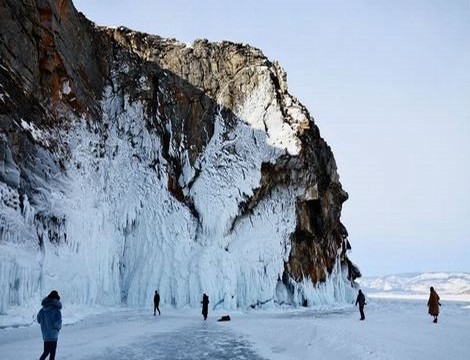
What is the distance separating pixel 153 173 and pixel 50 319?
23.2m

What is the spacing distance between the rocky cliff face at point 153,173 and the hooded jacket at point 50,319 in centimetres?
906

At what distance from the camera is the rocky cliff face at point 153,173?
20953 mm

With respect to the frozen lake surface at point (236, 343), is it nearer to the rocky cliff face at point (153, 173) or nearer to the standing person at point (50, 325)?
the standing person at point (50, 325)

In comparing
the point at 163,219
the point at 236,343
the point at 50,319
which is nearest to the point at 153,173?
the point at 163,219

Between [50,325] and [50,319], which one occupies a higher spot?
[50,319]

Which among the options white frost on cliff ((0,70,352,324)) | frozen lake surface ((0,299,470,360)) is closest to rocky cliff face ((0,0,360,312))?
white frost on cliff ((0,70,352,324))

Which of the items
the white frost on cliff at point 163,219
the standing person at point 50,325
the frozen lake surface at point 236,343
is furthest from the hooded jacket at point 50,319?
the white frost on cliff at point 163,219

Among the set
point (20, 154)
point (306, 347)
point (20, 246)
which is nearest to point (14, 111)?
point (20, 154)

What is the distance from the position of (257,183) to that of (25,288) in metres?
19.6

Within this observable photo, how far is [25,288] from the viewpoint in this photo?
17562 mm

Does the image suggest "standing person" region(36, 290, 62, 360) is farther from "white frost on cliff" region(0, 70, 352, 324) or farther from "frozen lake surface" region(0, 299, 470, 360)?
"white frost on cliff" region(0, 70, 352, 324)

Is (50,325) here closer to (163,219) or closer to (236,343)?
(236,343)

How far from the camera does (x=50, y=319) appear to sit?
28.3 feet

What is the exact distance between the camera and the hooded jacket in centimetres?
855
